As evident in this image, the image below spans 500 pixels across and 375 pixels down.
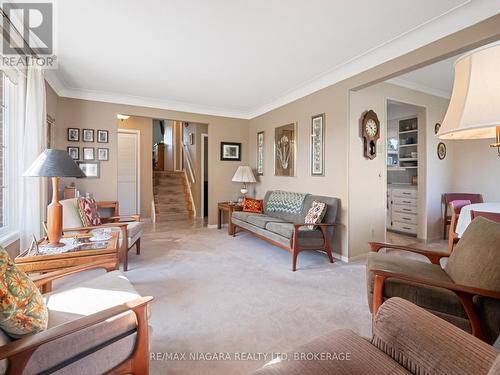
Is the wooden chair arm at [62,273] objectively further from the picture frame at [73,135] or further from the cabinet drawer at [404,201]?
the cabinet drawer at [404,201]

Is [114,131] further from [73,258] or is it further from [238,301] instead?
[238,301]

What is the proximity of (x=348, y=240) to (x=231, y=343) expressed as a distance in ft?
7.42

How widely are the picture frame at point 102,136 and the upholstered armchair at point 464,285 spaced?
464 cm

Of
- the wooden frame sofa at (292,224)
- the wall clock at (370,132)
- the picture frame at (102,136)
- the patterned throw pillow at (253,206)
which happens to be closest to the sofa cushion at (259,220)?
the wooden frame sofa at (292,224)

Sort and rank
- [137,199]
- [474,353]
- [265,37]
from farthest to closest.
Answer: [137,199] → [265,37] → [474,353]

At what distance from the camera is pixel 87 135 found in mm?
4426

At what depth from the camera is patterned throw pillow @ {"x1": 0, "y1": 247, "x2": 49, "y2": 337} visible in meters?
0.94

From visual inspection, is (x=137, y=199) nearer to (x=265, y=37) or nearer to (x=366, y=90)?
(x=265, y=37)

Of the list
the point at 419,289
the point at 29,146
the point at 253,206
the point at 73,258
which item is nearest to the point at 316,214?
the point at 253,206

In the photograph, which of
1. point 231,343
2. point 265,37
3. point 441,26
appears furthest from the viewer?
point 265,37

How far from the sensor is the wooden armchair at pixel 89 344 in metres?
0.91

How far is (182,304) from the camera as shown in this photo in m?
2.24

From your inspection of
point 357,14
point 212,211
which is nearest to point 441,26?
point 357,14

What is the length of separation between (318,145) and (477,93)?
118 inches
